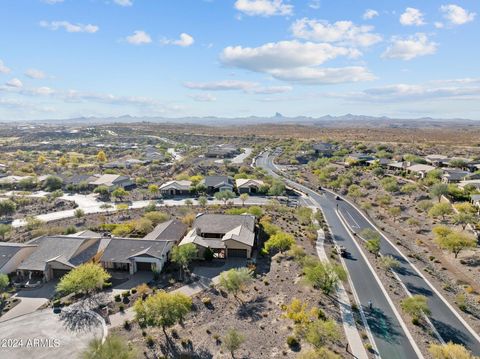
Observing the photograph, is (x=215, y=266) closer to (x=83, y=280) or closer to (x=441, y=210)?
(x=83, y=280)

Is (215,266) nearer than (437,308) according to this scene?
No

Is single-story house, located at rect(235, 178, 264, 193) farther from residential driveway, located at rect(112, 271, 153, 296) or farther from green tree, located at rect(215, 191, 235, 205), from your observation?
residential driveway, located at rect(112, 271, 153, 296)

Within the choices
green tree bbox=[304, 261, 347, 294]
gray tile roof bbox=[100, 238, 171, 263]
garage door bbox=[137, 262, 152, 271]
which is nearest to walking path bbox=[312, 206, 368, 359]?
green tree bbox=[304, 261, 347, 294]

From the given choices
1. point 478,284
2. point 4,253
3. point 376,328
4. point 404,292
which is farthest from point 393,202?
point 4,253

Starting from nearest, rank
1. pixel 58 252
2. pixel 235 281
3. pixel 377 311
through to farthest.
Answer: pixel 377 311
pixel 235 281
pixel 58 252

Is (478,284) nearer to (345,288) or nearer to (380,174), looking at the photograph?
(345,288)

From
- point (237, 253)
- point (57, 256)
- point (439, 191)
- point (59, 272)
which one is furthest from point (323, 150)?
point (59, 272)

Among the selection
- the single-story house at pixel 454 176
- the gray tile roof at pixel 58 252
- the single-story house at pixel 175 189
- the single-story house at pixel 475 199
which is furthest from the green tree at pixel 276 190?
the single-story house at pixel 454 176
